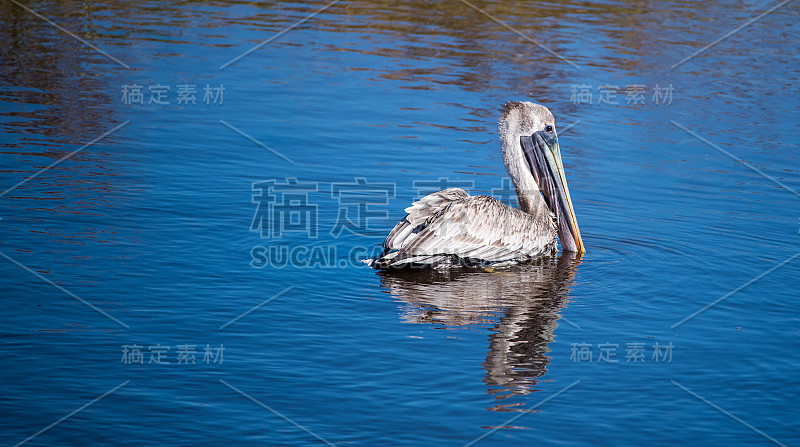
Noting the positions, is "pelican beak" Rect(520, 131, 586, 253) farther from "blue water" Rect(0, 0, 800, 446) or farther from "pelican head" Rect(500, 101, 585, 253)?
"blue water" Rect(0, 0, 800, 446)

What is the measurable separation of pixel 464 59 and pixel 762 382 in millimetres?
9063

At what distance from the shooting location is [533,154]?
7379 millimetres

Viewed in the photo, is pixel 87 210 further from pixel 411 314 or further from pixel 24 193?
pixel 411 314

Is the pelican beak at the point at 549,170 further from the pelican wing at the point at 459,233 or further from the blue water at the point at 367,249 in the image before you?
the pelican wing at the point at 459,233

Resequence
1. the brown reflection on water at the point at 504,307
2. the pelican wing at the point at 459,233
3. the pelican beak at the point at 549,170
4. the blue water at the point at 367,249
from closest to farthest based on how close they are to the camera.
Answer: the blue water at the point at 367,249
the brown reflection on water at the point at 504,307
the pelican wing at the point at 459,233
the pelican beak at the point at 549,170

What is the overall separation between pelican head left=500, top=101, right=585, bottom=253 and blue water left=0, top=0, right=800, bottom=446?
43 cm

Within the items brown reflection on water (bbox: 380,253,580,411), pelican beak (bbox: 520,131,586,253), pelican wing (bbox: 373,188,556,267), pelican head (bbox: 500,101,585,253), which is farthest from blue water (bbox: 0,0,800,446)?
pelican head (bbox: 500,101,585,253)

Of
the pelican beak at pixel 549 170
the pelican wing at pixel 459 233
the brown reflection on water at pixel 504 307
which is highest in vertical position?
the pelican beak at pixel 549 170

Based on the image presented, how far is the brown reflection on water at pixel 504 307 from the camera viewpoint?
4.79 metres

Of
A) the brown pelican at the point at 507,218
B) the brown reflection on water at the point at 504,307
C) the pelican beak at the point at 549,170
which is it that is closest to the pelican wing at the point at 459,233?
the brown pelican at the point at 507,218

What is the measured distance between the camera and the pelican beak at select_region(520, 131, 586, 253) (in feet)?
23.7

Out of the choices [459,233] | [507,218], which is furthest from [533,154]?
[459,233]

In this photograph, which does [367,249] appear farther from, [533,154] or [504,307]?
[533,154]

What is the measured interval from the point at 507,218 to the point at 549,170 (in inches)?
34.7
